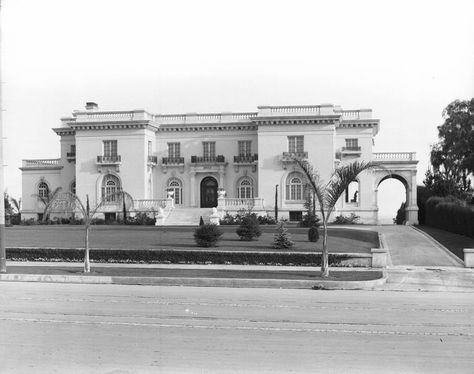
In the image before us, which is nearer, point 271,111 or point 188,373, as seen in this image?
point 188,373

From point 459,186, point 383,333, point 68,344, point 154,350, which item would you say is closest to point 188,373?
point 154,350

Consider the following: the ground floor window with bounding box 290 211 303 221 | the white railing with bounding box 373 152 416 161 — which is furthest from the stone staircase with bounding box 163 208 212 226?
the white railing with bounding box 373 152 416 161

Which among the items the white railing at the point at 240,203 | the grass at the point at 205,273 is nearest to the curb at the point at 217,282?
the grass at the point at 205,273

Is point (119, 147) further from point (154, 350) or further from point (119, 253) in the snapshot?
point (154, 350)

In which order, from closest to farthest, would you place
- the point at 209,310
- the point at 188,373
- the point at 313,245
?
the point at 188,373 < the point at 209,310 < the point at 313,245

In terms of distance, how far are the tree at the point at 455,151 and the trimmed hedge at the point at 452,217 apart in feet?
31.8

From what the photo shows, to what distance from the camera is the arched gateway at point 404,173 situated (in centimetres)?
5378

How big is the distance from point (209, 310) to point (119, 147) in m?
43.3

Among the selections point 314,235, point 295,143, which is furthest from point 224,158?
point 314,235

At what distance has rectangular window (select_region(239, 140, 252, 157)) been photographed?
5612 centimetres

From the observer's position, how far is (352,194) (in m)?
59.1

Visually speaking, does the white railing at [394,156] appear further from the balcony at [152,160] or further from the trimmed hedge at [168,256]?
the trimmed hedge at [168,256]

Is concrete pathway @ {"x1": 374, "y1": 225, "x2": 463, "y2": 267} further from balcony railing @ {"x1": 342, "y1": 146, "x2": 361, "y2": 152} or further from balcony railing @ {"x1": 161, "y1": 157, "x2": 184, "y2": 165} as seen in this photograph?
balcony railing @ {"x1": 161, "y1": 157, "x2": 184, "y2": 165}

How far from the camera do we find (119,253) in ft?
85.3
